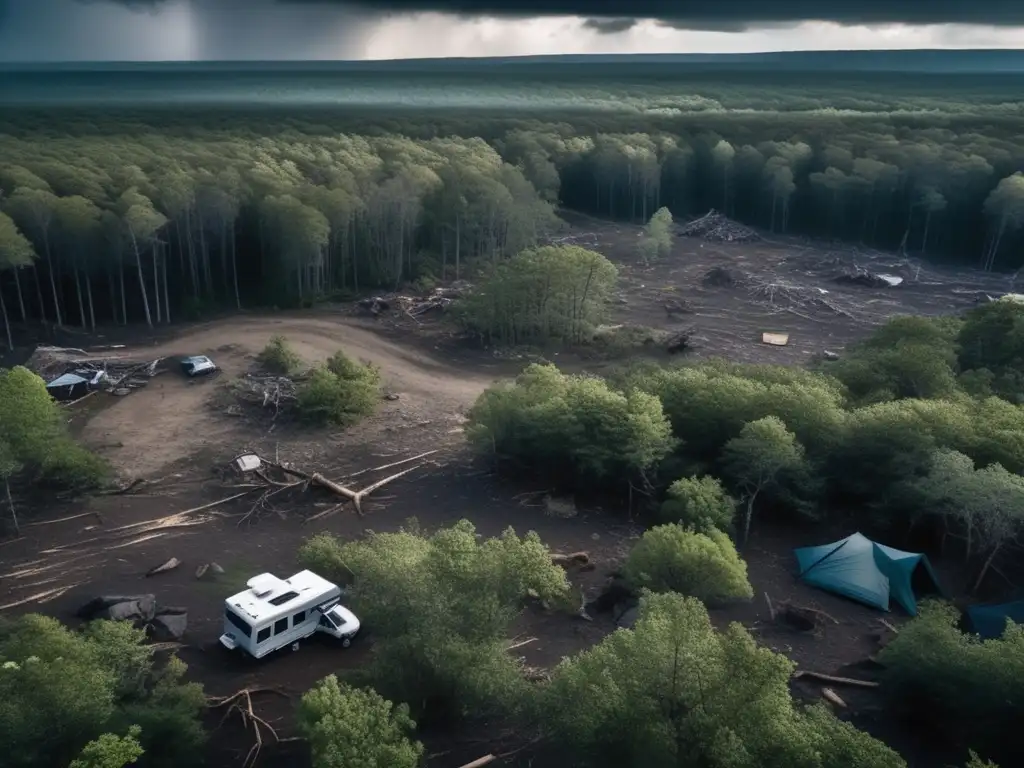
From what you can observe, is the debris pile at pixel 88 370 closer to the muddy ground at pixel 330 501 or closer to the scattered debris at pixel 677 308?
the muddy ground at pixel 330 501

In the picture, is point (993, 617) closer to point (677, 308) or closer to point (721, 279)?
point (677, 308)

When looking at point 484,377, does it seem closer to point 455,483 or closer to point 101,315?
point 455,483

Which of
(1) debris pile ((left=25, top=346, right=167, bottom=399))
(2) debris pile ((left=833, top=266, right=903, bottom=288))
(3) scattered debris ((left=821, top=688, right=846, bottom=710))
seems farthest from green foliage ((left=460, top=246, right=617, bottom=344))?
(3) scattered debris ((left=821, top=688, right=846, bottom=710))

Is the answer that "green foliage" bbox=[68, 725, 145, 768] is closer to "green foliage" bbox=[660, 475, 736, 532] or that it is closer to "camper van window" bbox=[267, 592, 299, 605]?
"camper van window" bbox=[267, 592, 299, 605]

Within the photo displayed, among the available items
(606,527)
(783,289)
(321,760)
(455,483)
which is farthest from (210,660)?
(783,289)

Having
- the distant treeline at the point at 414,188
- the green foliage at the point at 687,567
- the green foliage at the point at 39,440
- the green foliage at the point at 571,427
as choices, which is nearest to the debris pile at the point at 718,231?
the distant treeline at the point at 414,188
